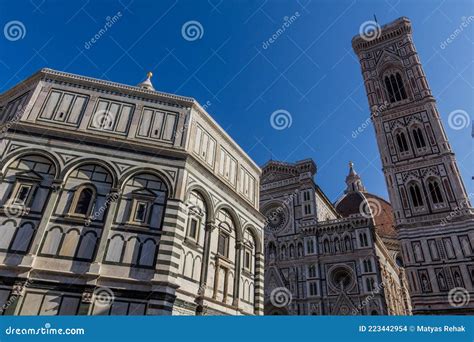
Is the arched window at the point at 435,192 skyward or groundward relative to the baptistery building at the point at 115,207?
skyward

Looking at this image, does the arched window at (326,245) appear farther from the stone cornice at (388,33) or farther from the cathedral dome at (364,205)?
the stone cornice at (388,33)

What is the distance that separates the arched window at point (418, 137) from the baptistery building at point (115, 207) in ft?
87.7

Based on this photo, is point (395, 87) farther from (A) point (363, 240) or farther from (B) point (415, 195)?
(A) point (363, 240)

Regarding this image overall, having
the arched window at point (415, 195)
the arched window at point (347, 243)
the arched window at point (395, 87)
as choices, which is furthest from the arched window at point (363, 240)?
the arched window at point (395, 87)

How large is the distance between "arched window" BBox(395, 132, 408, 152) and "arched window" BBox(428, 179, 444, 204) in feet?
15.8

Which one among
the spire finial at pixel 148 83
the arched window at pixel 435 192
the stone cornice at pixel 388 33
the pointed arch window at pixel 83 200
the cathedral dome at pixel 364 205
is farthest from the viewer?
the cathedral dome at pixel 364 205

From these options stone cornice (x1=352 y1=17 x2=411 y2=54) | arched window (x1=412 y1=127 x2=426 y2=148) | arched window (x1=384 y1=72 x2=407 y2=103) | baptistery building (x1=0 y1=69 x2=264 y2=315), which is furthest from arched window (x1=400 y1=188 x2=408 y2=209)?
stone cornice (x1=352 y1=17 x2=411 y2=54)

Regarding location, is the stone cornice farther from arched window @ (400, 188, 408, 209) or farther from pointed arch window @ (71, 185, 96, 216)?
pointed arch window @ (71, 185, 96, 216)

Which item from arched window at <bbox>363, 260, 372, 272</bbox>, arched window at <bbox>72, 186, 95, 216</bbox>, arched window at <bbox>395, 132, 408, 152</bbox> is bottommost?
arched window at <bbox>72, 186, 95, 216</bbox>

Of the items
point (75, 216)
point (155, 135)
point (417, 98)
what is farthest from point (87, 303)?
point (417, 98)

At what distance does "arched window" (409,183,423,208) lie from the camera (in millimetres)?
31641

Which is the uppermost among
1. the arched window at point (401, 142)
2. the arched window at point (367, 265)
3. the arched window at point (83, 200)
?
the arched window at point (401, 142)

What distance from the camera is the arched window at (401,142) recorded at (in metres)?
35.2

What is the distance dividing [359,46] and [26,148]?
44638mm
